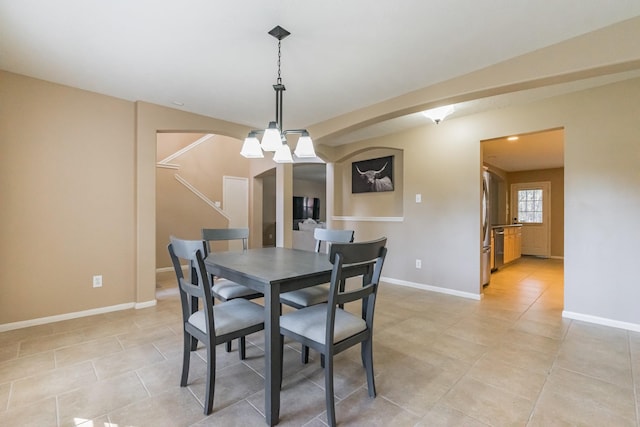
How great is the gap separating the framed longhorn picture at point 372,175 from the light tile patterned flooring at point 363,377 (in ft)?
8.49

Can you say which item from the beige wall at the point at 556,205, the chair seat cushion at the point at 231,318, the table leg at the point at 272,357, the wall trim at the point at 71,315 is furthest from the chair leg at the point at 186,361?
the beige wall at the point at 556,205

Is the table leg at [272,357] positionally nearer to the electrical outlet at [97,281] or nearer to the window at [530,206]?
the electrical outlet at [97,281]

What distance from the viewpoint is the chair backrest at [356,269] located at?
1461 mm

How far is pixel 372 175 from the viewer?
5258 mm

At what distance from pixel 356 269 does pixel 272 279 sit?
548 mm

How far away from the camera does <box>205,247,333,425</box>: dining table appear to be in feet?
4.91

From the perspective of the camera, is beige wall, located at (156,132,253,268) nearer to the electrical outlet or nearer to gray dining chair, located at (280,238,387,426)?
the electrical outlet

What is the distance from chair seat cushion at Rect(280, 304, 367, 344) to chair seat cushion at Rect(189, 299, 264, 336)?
0.20 meters

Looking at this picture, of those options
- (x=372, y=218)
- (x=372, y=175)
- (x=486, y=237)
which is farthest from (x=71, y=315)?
(x=486, y=237)

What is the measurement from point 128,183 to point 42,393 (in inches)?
87.9

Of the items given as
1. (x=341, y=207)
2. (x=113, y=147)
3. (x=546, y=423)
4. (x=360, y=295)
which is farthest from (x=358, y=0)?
(x=341, y=207)

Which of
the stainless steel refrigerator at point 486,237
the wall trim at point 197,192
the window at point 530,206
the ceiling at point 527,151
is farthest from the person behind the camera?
the window at point 530,206

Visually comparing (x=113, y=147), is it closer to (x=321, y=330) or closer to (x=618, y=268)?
(x=321, y=330)

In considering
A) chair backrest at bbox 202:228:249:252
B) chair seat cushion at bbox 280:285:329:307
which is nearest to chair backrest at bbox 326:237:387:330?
chair seat cushion at bbox 280:285:329:307
